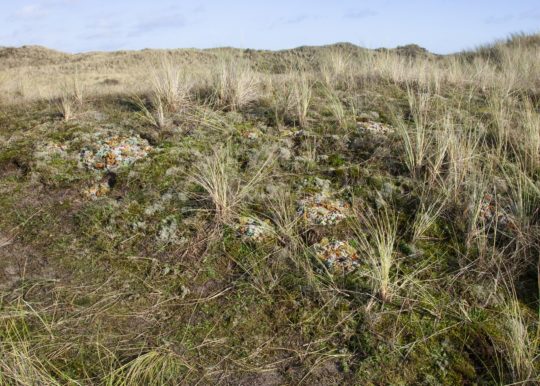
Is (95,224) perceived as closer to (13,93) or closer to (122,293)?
(122,293)

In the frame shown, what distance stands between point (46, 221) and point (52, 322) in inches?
47.2

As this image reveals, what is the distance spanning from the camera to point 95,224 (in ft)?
12.4

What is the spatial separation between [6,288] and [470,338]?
3168 millimetres

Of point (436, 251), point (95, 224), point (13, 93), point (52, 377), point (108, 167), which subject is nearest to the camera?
point (52, 377)

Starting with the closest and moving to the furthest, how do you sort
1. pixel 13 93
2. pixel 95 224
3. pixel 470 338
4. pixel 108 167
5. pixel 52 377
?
pixel 52 377
pixel 470 338
pixel 95 224
pixel 108 167
pixel 13 93

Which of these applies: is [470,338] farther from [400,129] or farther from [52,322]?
[52,322]

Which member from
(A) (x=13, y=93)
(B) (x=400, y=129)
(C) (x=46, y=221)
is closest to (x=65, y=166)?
(C) (x=46, y=221)

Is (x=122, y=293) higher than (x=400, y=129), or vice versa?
(x=400, y=129)

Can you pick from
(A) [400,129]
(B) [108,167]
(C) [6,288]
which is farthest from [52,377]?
(A) [400,129]

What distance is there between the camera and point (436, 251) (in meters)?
3.51

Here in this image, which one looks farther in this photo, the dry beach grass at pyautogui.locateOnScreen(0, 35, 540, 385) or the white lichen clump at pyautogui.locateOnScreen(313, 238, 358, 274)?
the white lichen clump at pyautogui.locateOnScreen(313, 238, 358, 274)

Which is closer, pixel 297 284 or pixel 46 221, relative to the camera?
pixel 297 284

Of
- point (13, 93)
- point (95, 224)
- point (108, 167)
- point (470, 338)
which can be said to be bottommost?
point (470, 338)

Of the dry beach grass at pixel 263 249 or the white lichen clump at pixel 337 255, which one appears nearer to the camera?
the dry beach grass at pixel 263 249
